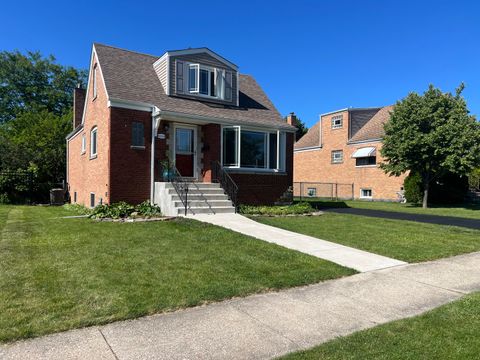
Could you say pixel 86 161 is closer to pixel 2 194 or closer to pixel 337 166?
pixel 2 194

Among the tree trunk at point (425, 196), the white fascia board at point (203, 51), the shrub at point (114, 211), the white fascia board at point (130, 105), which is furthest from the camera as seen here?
the tree trunk at point (425, 196)

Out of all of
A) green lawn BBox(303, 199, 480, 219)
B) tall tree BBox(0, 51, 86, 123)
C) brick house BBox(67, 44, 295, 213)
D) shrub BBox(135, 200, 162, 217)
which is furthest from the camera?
tall tree BBox(0, 51, 86, 123)

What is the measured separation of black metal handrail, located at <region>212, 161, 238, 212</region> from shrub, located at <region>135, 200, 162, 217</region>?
2.68 metres

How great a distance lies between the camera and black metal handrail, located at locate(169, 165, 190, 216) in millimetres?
12218

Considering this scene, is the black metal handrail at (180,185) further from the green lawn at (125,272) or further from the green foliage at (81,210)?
the green foliage at (81,210)

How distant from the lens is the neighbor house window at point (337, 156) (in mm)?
29531

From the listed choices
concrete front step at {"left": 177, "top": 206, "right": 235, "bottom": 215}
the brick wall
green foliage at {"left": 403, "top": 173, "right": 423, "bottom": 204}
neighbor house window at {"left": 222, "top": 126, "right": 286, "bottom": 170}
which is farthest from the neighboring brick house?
the brick wall

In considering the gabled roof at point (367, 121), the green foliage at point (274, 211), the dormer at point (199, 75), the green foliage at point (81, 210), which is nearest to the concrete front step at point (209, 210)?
the green foliage at point (274, 211)

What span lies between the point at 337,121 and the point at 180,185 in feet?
65.6

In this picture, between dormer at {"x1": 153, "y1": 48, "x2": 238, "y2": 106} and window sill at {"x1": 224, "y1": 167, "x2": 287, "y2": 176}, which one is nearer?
window sill at {"x1": 224, "y1": 167, "x2": 287, "y2": 176}

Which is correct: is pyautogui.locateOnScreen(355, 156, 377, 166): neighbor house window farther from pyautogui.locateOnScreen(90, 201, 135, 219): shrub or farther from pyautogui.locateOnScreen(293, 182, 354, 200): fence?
pyautogui.locateOnScreen(90, 201, 135, 219): shrub

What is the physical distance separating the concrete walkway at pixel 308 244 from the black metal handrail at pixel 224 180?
2346 millimetres

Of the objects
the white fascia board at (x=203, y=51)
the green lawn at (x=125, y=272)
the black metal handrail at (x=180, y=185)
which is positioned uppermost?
the white fascia board at (x=203, y=51)

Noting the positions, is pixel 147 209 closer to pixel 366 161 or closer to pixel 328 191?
pixel 366 161
